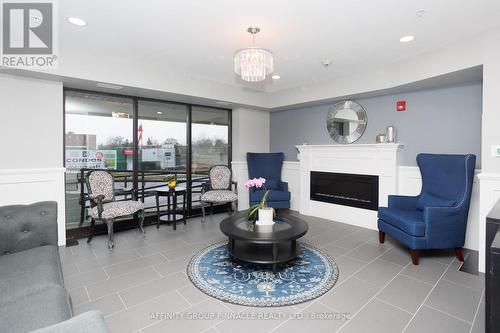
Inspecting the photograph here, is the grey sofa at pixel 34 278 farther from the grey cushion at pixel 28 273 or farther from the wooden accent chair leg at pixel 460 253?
the wooden accent chair leg at pixel 460 253

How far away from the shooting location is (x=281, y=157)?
564cm

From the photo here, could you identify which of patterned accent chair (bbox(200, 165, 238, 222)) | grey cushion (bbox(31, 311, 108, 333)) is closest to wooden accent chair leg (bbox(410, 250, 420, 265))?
patterned accent chair (bbox(200, 165, 238, 222))

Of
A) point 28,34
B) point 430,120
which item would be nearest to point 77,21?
point 28,34

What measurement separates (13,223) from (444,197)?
4.58 m

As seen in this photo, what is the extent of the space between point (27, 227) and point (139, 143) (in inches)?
97.2

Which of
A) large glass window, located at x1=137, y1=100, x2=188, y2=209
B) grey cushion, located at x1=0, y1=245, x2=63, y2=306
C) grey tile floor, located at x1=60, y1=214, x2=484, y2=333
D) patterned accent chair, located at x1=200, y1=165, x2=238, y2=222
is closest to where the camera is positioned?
grey cushion, located at x1=0, y1=245, x2=63, y2=306

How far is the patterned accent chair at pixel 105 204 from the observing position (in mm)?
3432

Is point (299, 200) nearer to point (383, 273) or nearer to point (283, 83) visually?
point (283, 83)

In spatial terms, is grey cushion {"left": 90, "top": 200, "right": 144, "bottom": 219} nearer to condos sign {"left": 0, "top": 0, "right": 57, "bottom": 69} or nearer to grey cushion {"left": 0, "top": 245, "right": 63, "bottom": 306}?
grey cushion {"left": 0, "top": 245, "right": 63, "bottom": 306}

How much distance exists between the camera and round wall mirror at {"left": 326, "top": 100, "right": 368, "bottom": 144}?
15.1ft

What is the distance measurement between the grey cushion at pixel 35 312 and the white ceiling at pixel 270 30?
229 centimetres

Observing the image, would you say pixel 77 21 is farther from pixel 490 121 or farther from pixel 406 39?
pixel 490 121

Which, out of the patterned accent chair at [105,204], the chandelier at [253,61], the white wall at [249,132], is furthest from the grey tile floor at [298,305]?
the white wall at [249,132]

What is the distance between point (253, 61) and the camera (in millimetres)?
2607
